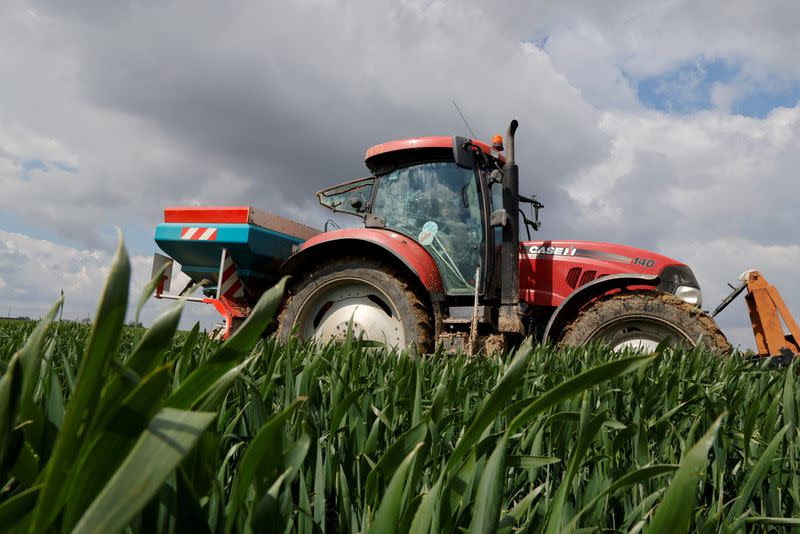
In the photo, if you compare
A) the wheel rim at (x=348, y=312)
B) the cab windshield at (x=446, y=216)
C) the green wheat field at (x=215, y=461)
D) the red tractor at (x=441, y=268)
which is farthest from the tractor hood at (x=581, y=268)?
the green wheat field at (x=215, y=461)


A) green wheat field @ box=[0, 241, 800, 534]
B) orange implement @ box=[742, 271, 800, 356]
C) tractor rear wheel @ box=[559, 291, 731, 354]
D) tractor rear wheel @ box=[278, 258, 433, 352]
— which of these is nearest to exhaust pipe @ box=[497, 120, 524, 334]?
tractor rear wheel @ box=[559, 291, 731, 354]

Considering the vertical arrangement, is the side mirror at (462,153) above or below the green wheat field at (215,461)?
above

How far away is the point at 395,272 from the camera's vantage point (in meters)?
4.19

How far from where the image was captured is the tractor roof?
4.32 metres

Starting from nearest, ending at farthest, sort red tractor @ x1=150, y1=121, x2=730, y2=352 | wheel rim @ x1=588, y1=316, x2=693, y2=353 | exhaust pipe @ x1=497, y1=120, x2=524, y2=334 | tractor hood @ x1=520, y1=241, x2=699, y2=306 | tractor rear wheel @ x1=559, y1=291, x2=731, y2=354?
tractor rear wheel @ x1=559, y1=291, x2=731, y2=354
wheel rim @ x1=588, y1=316, x2=693, y2=353
red tractor @ x1=150, y1=121, x2=730, y2=352
exhaust pipe @ x1=497, y1=120, x2=524, y2=334
tractor hood @ x1=520, y1=241, x2=699, y2=306

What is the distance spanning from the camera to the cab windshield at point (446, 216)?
4.29 meters

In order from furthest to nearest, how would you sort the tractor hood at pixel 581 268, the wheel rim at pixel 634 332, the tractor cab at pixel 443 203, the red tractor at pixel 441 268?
the tractor hood at pixel 581 268 < the tractor cab at pixel 443 203 < the red tractor at pixel 441 268 < the wheel rim at pixel 634 332

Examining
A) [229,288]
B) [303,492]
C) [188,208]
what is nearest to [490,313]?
[229,288]

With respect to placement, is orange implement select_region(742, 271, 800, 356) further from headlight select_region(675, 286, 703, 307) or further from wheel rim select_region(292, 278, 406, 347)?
wheel rim select_region(292, 278, 406, 347)

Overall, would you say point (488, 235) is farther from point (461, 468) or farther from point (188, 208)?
point (461, 468)

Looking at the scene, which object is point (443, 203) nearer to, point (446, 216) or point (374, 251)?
point (446, 216)

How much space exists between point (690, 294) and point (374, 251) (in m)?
2.55

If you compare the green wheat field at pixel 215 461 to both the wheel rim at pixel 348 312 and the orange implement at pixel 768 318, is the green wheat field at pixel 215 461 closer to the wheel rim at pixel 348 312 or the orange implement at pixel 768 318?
the wheel rim at pixel 348 312

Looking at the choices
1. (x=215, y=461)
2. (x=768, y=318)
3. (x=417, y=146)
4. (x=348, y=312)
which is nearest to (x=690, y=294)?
(x=768, y=318)
